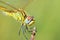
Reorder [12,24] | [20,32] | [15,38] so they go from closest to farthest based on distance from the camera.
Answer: [20,32] → [15,38] → [12,24]

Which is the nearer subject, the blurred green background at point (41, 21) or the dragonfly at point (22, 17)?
the dragonfly at point (22, 17)

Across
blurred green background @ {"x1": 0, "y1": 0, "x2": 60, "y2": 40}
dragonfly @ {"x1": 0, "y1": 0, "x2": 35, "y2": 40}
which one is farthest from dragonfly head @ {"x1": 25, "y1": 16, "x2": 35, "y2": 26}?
blurred green background @ {"x1": 0, "y1": 0, "x2": 60, "y2": 40}

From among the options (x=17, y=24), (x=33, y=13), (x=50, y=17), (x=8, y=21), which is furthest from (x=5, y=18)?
(x=50, y=17)

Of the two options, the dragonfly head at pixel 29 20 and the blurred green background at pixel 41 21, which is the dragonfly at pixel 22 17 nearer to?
the dragonfly head at pixel 29 20

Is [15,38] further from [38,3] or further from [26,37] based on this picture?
[38,3]

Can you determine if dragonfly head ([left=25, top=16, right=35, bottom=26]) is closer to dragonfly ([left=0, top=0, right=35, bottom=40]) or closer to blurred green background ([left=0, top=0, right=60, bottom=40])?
dragonfly ([left=0, top=0, right=35, bottom=40])

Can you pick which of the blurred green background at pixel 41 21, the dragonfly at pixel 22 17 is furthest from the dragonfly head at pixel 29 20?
the blurred green background at pixel 41 21

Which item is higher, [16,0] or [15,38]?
[16,0]

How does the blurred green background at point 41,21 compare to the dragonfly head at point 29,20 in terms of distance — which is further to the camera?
the blurred green background at point 41,21
